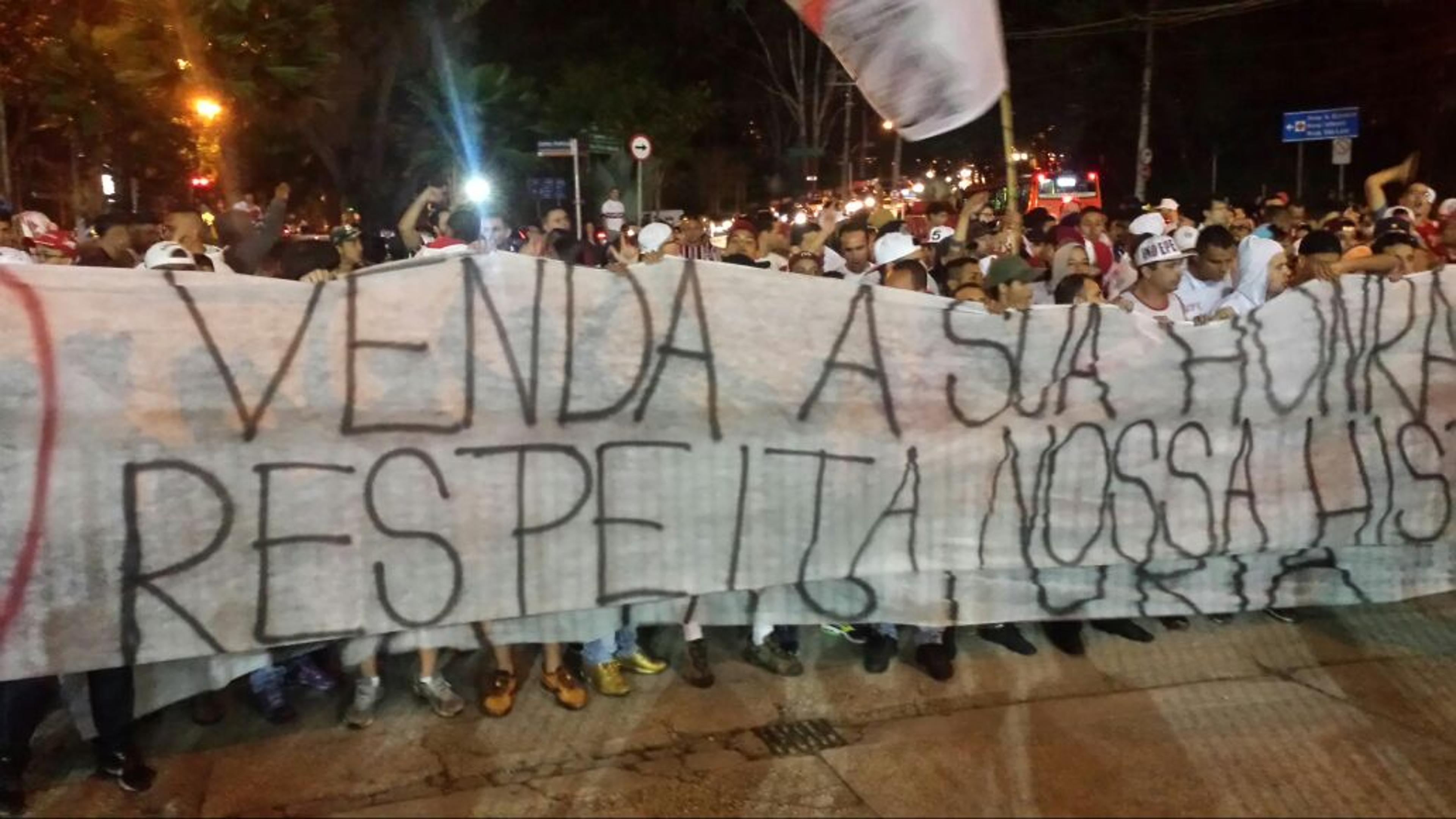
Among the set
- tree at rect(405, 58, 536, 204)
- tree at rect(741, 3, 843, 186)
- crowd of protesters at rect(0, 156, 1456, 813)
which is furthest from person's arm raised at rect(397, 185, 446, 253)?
tree at rect(741, 3, 843, 186)

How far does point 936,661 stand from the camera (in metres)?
4.56

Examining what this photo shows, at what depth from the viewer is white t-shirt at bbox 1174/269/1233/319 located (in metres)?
5.62

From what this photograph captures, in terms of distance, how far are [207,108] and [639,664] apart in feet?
42.7

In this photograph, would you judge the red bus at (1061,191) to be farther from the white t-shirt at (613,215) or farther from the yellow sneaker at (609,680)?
the yellow sneaker at (609,680)

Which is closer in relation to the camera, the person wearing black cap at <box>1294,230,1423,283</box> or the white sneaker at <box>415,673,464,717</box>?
the white sneaker at <box>415,673,464,717</box>

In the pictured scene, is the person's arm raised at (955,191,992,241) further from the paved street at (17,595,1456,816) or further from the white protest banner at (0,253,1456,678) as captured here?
the paved street at (17,595,1456,816)

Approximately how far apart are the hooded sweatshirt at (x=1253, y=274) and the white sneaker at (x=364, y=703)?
12.6 ft

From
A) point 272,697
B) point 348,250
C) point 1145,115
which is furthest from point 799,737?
point 1145,115

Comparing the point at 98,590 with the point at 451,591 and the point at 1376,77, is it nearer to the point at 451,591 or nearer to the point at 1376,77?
the point at 451,591

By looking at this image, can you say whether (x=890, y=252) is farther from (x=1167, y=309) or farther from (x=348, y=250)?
(x=348, y=250)

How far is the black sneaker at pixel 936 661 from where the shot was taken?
454 centimetres

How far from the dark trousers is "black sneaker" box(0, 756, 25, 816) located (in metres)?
0.02

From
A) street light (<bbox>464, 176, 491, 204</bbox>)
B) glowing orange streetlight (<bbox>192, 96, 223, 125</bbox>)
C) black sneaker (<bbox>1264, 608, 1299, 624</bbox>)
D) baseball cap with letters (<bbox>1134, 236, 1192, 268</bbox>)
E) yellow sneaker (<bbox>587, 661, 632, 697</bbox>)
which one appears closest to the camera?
yellow sneaker (<bbox>587, 661, 632, 697</bbox>)

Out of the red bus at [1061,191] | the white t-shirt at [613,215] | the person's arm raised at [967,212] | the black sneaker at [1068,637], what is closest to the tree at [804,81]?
the red bus at [1061,191]
